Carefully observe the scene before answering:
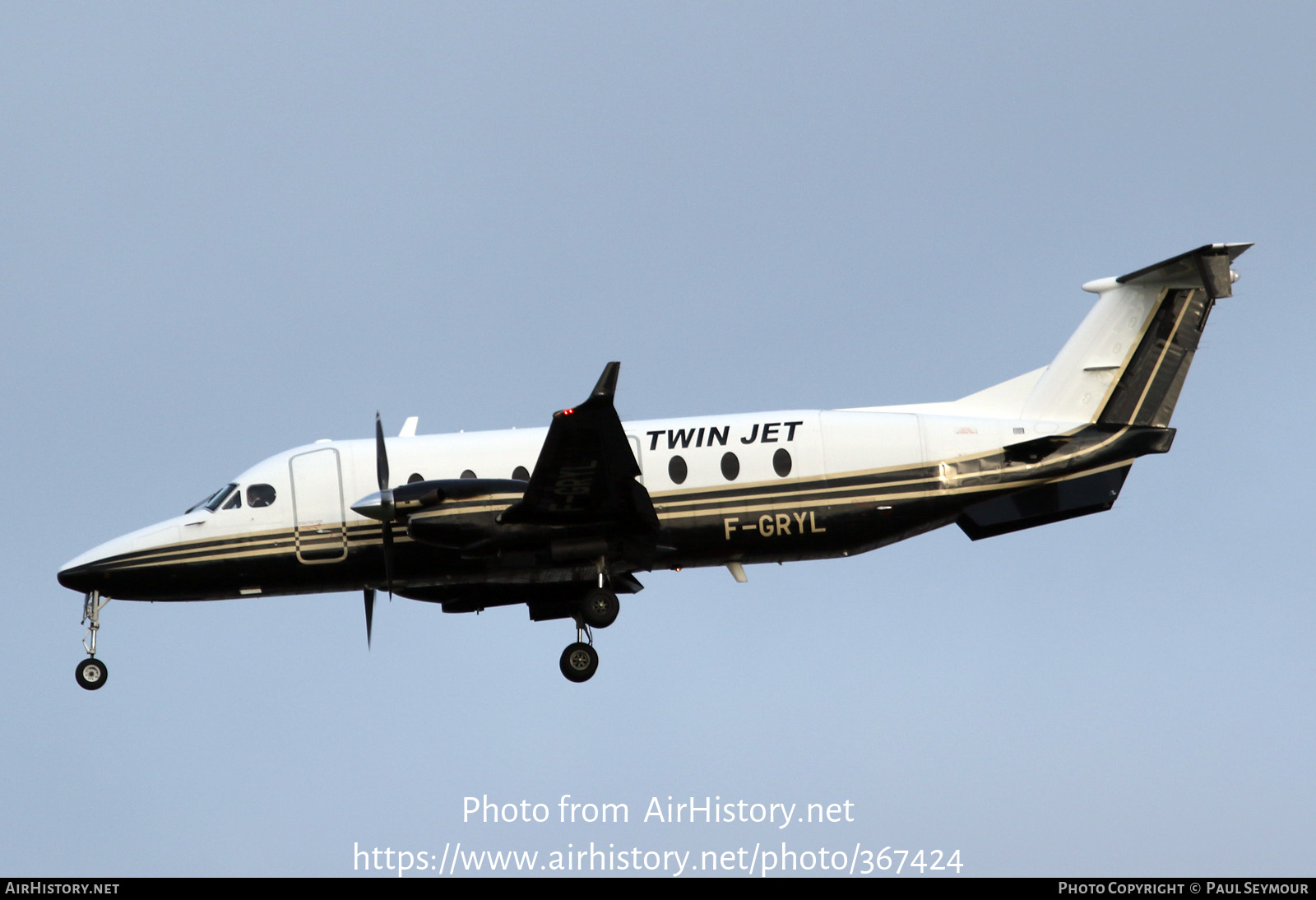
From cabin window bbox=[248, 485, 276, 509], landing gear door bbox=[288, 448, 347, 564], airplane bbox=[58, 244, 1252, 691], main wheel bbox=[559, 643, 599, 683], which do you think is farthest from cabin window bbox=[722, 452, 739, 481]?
cabin window bbox=[248, 485, 276, 509]

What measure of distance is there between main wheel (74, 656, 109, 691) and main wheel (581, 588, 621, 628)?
8363mm

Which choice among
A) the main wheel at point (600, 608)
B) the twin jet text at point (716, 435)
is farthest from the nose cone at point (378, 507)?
the twin jet text at point (716, 435)

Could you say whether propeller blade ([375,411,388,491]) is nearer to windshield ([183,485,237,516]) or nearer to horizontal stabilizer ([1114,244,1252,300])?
windshield ([183,485,237,516])

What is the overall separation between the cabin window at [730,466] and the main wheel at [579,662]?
12.6 feet

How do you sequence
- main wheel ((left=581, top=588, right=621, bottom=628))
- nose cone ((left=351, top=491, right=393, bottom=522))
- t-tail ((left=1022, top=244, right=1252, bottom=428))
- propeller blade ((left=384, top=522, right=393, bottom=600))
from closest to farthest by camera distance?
nose cone ((left=351, top=491, right=393, bottom=522)) → propeller blade ((left=384, top=522, right=393, bottom=600)) → main wheel ((left=581, top=588, right=621, bottom=628)) → t-tail ((left=1022, top=244, right=1252, bottom=428))

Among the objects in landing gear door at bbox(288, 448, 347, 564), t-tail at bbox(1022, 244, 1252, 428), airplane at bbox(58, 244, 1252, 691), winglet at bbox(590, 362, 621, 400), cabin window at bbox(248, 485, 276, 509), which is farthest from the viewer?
t-tail at bbox(1022, 244, 1252, 428)

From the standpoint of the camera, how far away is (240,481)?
2578cm

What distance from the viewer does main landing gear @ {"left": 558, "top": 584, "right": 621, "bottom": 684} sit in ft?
81.0

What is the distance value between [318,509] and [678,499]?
620 centimetres

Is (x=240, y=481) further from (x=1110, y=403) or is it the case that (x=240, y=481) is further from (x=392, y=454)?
(x=1110, y=403)

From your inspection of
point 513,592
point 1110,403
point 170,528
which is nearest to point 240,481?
point 170,528

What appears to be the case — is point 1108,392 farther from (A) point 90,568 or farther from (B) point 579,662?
(A) point 90,568

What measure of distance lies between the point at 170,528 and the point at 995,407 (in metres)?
14.7
